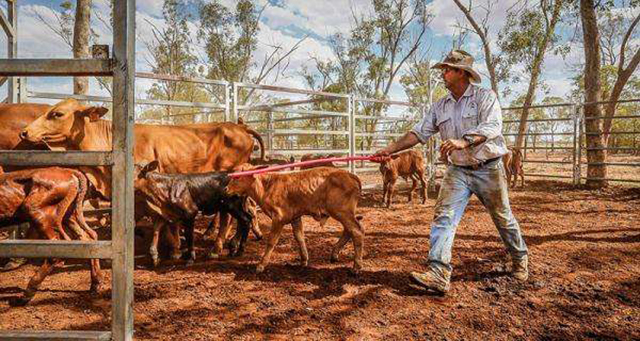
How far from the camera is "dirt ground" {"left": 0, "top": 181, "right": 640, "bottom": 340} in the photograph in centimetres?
303

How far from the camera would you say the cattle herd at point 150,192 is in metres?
3.71

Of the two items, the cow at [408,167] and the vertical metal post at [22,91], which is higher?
the vertical metal post at [22,91]

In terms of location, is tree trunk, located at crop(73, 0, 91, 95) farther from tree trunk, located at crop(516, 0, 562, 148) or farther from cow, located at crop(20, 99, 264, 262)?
tree trunk, located at crop(516, 0, 562, 148)

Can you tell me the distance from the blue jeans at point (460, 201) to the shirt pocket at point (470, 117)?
395mm

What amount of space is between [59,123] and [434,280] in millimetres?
4256

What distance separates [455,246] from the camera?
5371mm

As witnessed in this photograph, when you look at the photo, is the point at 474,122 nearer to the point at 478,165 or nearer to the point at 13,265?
the point at 478,165

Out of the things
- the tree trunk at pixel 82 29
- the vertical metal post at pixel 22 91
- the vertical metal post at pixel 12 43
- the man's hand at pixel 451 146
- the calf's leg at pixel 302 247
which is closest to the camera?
the man's hand at pixel 451 146

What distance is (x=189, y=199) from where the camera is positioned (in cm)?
486

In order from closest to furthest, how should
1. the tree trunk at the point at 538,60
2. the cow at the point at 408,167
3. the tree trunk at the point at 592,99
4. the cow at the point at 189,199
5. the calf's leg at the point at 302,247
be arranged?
1. the calf's leg at the point at 302,247
2. the cow at the point at 189,199
3. the cow at the point at 408,167
4. the tree trunk at the point at 592,99
5. the tree trunk at the point at 538,60

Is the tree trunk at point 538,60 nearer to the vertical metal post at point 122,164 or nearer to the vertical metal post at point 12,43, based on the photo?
the vertical metal post at point 12,43

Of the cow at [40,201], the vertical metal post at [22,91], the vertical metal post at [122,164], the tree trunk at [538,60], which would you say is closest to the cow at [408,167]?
the cow at [40,201]

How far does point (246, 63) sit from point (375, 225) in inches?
1066

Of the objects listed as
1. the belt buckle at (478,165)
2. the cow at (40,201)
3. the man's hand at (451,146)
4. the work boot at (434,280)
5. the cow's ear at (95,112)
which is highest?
the cow's ear at (95,112)
